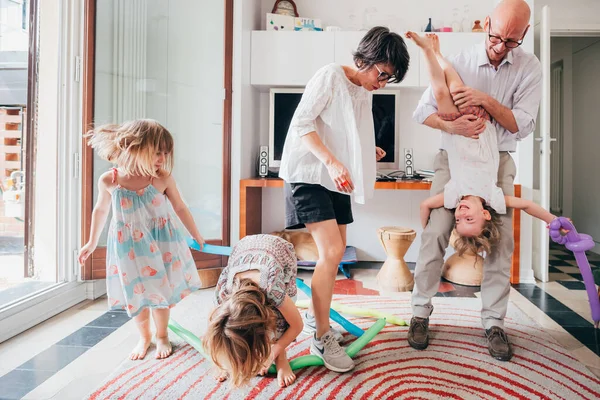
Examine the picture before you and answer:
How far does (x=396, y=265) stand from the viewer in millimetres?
2932

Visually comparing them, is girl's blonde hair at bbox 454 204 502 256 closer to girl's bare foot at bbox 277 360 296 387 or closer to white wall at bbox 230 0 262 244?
girl's bare foot at bbox 277 360 296 387

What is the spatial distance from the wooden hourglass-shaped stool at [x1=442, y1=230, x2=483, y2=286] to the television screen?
927mm

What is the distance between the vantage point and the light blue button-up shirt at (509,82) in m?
1.81

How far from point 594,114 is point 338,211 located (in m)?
4.10

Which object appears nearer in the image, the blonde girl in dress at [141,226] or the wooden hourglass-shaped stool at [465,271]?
the blonde girl in dress at [141,226]

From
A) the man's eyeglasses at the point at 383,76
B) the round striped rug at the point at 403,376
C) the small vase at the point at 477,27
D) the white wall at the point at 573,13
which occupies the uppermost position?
the white wall at the point at 573,13

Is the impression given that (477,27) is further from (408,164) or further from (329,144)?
(329,144)

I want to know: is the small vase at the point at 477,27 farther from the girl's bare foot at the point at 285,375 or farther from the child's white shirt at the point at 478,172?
the girl's bare foot at the point at 285,375

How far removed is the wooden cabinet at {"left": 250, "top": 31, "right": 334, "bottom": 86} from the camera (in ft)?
11.0

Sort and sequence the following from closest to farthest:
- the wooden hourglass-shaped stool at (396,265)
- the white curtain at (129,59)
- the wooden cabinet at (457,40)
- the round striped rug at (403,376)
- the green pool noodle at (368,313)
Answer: the round striped rug at (403,376) → the green pool noodle at (368,313) → the white curtain at (129,59) → the wooden hourglass-shaped stool at (396,265) → the wooden cabinet at (457,40)

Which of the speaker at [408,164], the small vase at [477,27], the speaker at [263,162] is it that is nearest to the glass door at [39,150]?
the speaker at [263,162]

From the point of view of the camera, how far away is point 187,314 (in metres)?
→ 2.28

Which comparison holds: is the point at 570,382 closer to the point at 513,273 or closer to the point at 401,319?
the point at 401,319

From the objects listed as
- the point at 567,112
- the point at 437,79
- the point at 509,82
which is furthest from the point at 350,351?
the point at 567,112
